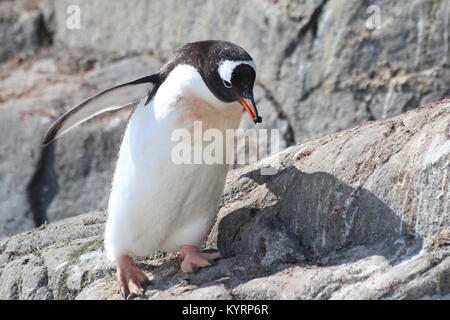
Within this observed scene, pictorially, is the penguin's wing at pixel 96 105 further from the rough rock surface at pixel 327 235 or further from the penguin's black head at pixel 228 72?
the rough rock surface at pixel 327 235

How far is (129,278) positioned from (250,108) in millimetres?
969

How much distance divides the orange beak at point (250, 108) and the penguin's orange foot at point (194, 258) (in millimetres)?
751

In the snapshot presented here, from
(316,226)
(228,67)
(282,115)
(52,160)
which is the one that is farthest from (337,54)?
(228,67)

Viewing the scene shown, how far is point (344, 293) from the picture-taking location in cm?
352

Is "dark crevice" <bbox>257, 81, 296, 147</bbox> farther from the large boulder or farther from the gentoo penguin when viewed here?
the gentoo penguin

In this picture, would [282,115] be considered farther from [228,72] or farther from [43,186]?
[228,72]

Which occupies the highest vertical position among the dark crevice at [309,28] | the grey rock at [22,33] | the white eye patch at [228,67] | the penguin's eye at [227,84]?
the grey rock at [22,33]

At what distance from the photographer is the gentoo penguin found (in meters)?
3.77

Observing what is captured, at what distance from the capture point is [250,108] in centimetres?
362

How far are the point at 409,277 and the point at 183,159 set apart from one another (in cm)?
109

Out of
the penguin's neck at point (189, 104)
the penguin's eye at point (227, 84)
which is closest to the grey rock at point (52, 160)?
the penguin's neck at point (189, 104)

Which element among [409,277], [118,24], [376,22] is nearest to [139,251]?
[409,277]

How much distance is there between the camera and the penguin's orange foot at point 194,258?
13.0 ft

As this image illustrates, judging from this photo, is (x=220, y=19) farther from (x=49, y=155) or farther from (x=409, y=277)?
(x=409, y=277)
